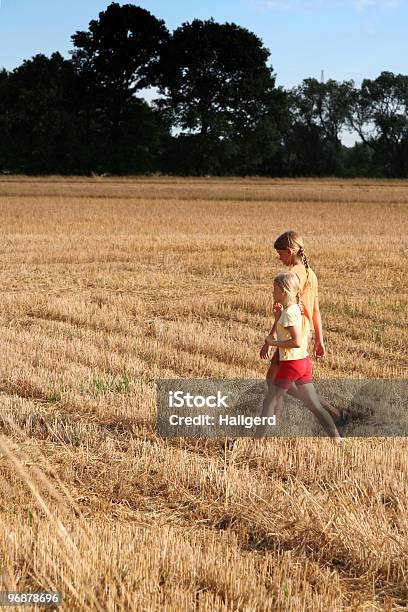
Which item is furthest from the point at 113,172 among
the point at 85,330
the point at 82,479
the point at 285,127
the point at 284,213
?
the point at 82,479

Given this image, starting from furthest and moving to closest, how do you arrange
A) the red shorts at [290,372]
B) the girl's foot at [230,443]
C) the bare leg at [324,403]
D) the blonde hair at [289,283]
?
the girl's foot at [230,443] → the bare leg at [324,403] → the red shorts at [290,372] → the blonde hair at [289,283]

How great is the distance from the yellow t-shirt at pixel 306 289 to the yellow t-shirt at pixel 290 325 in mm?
207

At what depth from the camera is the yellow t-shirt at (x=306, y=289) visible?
205 inches

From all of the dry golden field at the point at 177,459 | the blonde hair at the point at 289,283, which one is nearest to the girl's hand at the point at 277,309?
the blonde hair at the point at 289,283

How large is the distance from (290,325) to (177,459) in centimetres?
100

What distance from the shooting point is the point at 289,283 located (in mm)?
4934

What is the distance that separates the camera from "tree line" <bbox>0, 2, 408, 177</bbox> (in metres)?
53.1

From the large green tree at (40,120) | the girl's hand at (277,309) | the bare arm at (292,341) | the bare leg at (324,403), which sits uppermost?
the large green tree at (40,120)

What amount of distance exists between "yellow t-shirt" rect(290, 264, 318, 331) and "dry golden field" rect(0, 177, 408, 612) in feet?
2.64

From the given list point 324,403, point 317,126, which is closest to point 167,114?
point 317,126

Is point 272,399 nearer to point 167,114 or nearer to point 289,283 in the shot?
point 289,283

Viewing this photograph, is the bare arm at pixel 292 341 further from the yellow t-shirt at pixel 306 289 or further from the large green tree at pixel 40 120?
the large green tree at pixel 40 120

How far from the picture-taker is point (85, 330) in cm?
945

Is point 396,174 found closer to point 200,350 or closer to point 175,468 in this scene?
point 200,350
